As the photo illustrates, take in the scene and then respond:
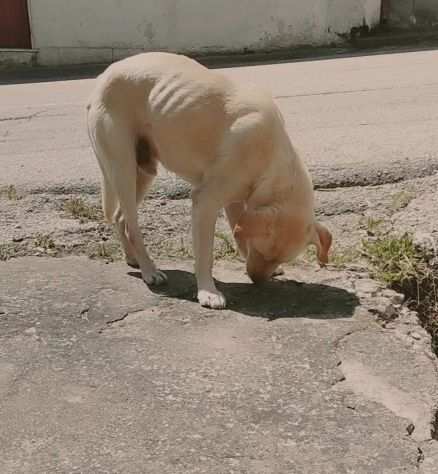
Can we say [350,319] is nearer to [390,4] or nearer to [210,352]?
[210,352]

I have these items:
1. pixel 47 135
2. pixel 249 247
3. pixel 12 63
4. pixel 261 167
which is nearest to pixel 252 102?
pixel 261 167

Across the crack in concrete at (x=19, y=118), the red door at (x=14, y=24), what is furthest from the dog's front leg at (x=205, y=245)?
the red door at (x=14, y=24)

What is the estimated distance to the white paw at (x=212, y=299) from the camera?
164 inches

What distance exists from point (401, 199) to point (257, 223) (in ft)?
5.78

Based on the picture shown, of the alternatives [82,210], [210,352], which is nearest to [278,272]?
[210,352]

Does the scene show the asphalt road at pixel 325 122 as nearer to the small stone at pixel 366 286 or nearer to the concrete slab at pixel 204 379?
the small stone at pixel 366 286

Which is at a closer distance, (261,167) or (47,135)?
(261,167)

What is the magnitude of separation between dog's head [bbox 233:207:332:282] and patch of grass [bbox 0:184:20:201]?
2339mm

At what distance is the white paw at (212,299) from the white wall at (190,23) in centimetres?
1141

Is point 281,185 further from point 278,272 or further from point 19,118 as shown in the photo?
point 19,118

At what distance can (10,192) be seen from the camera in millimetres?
6113

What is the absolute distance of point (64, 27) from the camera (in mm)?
15227

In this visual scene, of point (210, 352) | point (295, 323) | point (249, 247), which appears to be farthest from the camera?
point (249, 247)

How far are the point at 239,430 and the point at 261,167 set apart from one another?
143 cm
